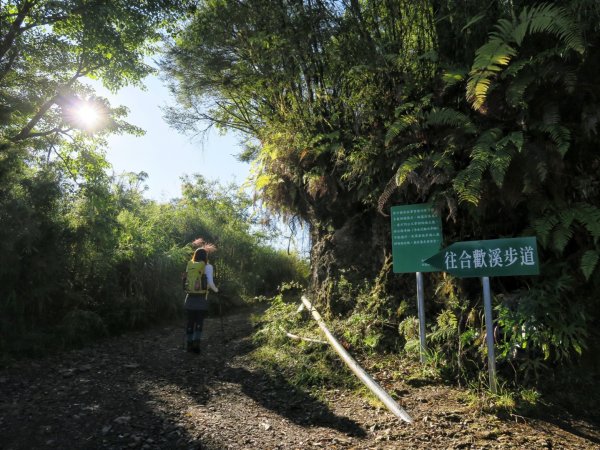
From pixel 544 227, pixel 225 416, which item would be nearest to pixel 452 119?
pixel 544 227

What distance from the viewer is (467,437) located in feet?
13.7

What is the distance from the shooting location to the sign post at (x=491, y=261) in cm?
481

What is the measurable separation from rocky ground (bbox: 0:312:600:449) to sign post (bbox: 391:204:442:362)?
1535mm

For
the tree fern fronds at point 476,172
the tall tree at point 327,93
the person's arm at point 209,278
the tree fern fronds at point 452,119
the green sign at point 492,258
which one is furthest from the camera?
the person's arm at point 209,278

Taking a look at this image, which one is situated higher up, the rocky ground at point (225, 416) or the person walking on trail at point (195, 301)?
the person walking on trail at point (195, 301)

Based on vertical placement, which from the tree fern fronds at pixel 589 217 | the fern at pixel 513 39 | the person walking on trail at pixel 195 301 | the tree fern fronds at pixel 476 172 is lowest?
the person walking on trail at pixel 195 301

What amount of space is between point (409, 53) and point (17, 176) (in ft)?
24.0

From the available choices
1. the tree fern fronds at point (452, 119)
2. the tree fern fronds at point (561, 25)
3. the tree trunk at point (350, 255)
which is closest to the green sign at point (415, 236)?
the tree fern fronds at point (452, 119)

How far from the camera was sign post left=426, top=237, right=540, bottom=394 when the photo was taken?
4.81 metres

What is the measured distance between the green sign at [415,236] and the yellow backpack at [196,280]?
412 centimetres

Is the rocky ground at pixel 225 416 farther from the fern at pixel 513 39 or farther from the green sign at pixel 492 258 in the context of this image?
the fern at pixel 513 39

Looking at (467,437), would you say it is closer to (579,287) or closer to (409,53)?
(579,287)

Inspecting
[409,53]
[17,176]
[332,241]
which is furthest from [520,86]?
[17,176]

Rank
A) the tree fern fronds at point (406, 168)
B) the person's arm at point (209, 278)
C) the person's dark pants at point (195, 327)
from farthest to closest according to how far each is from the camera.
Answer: the person's arm at point (209, 278) < the person's dark pants at point (195, 327) < the tree fern fronds at point (406, 168)
